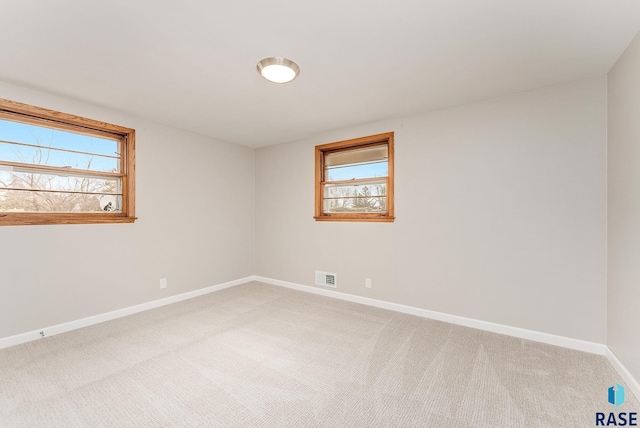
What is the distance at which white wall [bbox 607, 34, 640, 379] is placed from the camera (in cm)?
189

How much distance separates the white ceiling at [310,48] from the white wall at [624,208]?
0.24 metres

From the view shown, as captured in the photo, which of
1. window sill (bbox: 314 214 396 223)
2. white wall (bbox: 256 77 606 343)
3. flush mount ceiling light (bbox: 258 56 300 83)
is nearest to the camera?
flush mount ceiling light (bbox: 258 56 300 83)

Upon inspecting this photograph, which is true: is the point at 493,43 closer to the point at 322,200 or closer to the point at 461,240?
the point at 461,240

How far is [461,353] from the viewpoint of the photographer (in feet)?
8.01

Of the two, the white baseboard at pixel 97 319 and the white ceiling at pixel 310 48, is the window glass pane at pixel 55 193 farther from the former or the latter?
the white baseboard at pixel 97 319

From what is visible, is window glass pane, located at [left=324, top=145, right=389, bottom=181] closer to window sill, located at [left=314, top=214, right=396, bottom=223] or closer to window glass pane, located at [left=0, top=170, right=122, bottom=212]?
window sill, located at [left=314, top=214, right=396, bottom=223]

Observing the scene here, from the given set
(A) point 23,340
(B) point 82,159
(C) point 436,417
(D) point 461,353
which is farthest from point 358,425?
(B) point 82,159

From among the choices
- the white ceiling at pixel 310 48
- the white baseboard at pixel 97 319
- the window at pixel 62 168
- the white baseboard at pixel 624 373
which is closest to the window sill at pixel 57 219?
the window at pixel 62 168

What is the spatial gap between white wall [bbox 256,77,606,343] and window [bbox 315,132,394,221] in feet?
0.39

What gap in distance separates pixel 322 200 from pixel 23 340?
3578 millimetres

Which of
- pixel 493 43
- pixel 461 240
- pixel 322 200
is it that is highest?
pixel 493 43

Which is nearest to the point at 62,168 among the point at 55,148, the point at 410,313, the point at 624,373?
the point at 55,148


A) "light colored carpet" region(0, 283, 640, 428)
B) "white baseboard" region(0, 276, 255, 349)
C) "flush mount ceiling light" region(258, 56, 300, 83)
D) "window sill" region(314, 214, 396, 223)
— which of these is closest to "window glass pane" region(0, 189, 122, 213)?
"white baseboard" region(0, 276, 255, 349)

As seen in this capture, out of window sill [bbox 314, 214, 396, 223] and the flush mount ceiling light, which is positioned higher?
the flush mount ceiling light
